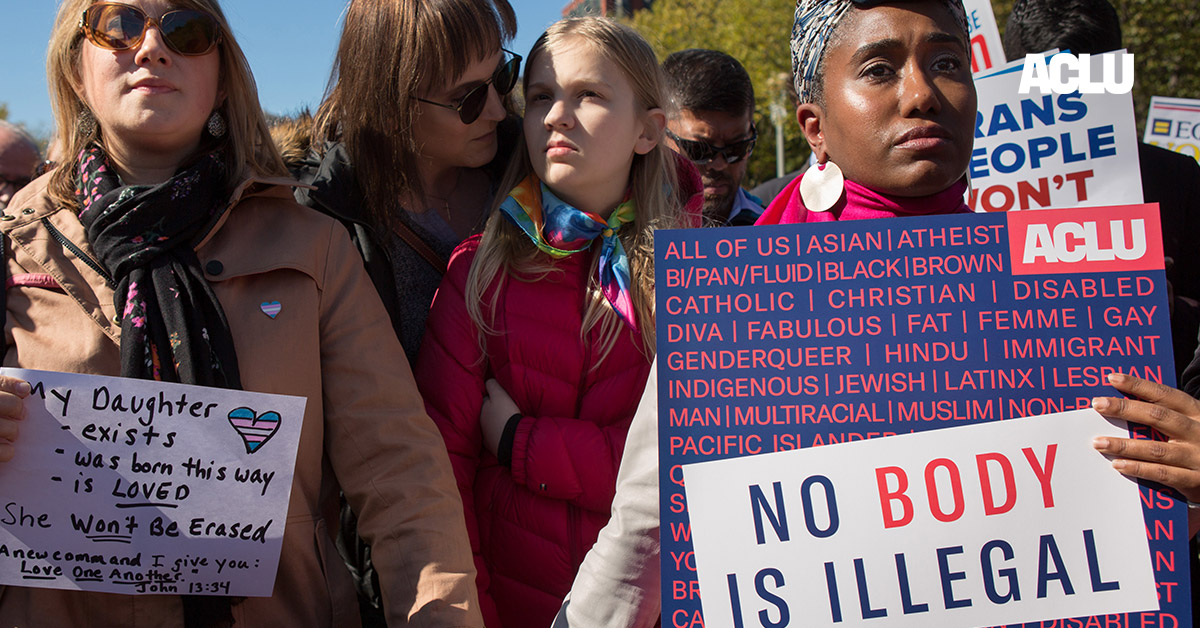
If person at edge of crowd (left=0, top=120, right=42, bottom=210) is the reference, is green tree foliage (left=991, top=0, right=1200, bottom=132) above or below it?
above

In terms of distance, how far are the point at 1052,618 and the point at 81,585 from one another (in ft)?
5.70

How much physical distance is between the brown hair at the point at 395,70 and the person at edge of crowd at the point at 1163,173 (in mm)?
2248

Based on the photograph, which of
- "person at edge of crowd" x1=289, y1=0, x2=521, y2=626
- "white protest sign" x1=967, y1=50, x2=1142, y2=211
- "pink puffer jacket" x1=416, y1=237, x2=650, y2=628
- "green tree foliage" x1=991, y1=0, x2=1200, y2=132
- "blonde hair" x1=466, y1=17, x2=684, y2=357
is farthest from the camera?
"green tree foliage" x1=991, y1=0, x2=1200, y2=132

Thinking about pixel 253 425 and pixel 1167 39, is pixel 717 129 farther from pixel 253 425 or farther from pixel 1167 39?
pixel 1167 39

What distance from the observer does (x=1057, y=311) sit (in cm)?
142

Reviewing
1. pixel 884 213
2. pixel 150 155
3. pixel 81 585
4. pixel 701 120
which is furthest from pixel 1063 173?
pixel 81 585

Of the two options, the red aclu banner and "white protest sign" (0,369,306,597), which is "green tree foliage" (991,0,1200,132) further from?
"white protest sign" (0,369,306,597)

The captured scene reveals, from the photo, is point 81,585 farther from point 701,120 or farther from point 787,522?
point 701,120

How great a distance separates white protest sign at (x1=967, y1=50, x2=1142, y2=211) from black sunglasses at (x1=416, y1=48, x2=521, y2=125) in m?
1.66

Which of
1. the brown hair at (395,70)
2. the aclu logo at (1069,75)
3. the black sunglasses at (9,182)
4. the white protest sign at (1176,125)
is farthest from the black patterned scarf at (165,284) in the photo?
the white protest sign at (1176,125)

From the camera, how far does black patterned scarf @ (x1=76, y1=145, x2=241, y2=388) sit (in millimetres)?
1856

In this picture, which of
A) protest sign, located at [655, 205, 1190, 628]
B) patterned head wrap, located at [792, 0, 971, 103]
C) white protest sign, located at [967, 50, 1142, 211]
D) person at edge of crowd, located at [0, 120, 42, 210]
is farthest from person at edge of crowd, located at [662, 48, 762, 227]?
person at edge of crowd, located at [0, 120, 42, 210]

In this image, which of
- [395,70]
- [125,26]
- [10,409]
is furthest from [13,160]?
[10,409]

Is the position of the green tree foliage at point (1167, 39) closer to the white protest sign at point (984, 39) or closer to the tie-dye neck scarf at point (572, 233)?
the white protest sign at point (984, 39)
